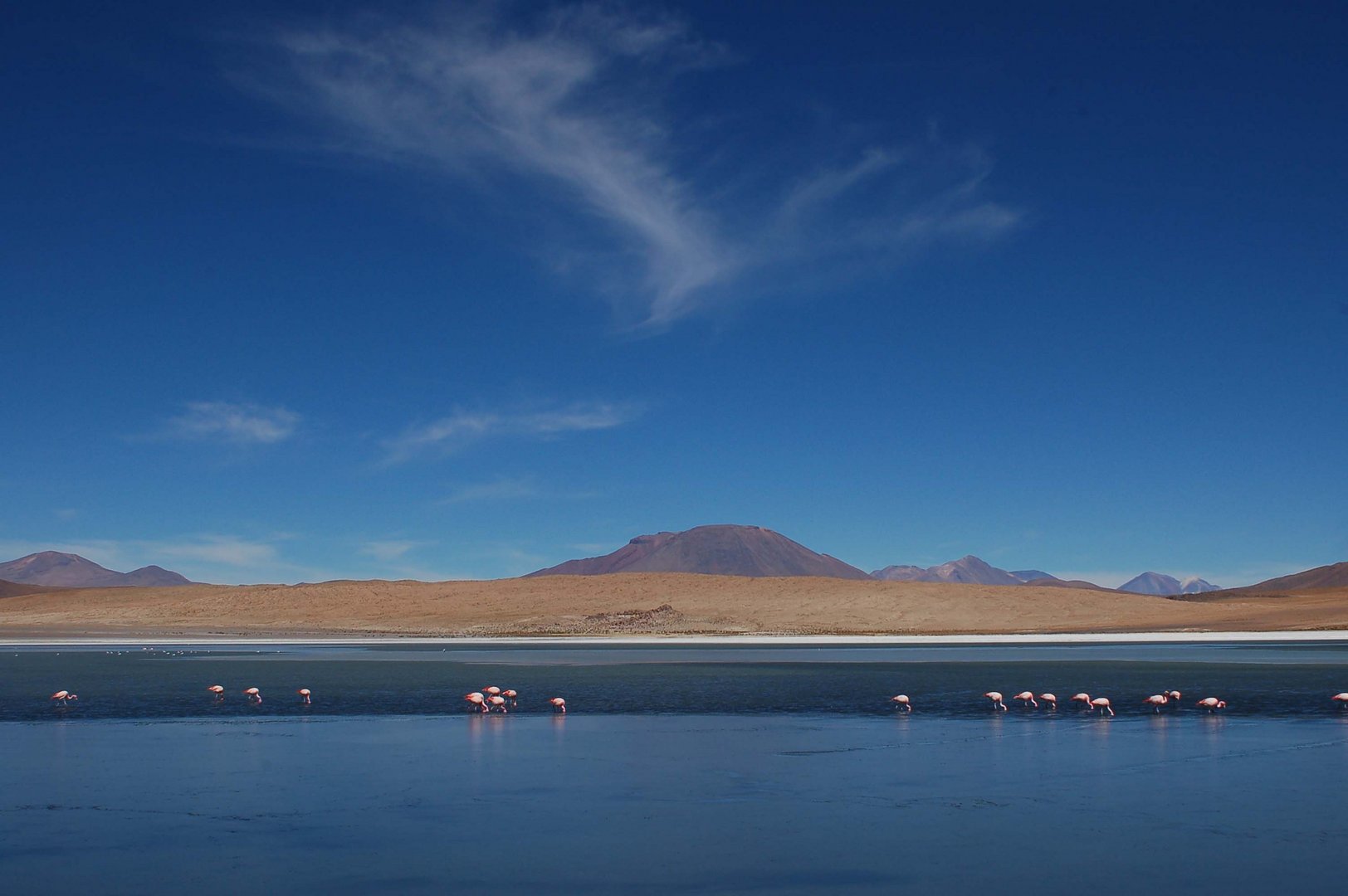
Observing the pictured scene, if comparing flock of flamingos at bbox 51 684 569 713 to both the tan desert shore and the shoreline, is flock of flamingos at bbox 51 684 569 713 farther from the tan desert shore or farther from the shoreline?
the tan desert shore

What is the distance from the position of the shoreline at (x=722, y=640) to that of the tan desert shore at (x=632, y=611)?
100 inches

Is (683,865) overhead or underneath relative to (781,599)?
underneath

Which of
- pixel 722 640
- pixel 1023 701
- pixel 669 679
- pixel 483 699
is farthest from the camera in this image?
pixel 722 640

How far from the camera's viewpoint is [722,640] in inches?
2495

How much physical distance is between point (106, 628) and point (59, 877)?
8305 centimetres

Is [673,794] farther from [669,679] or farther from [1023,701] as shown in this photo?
[669,679]

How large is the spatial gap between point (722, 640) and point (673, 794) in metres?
50.7

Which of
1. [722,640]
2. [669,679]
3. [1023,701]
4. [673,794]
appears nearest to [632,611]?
[722,640]

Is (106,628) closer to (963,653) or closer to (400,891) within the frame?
(963,653)

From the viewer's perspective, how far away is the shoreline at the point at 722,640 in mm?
58938

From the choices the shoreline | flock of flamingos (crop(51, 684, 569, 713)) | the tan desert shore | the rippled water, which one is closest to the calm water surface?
the rippled water

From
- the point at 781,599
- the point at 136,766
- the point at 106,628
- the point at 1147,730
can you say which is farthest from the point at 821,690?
the point at 106,628

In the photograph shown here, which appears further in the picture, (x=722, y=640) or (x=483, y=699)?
(x=722, y=640)

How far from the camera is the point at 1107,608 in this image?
290ft
